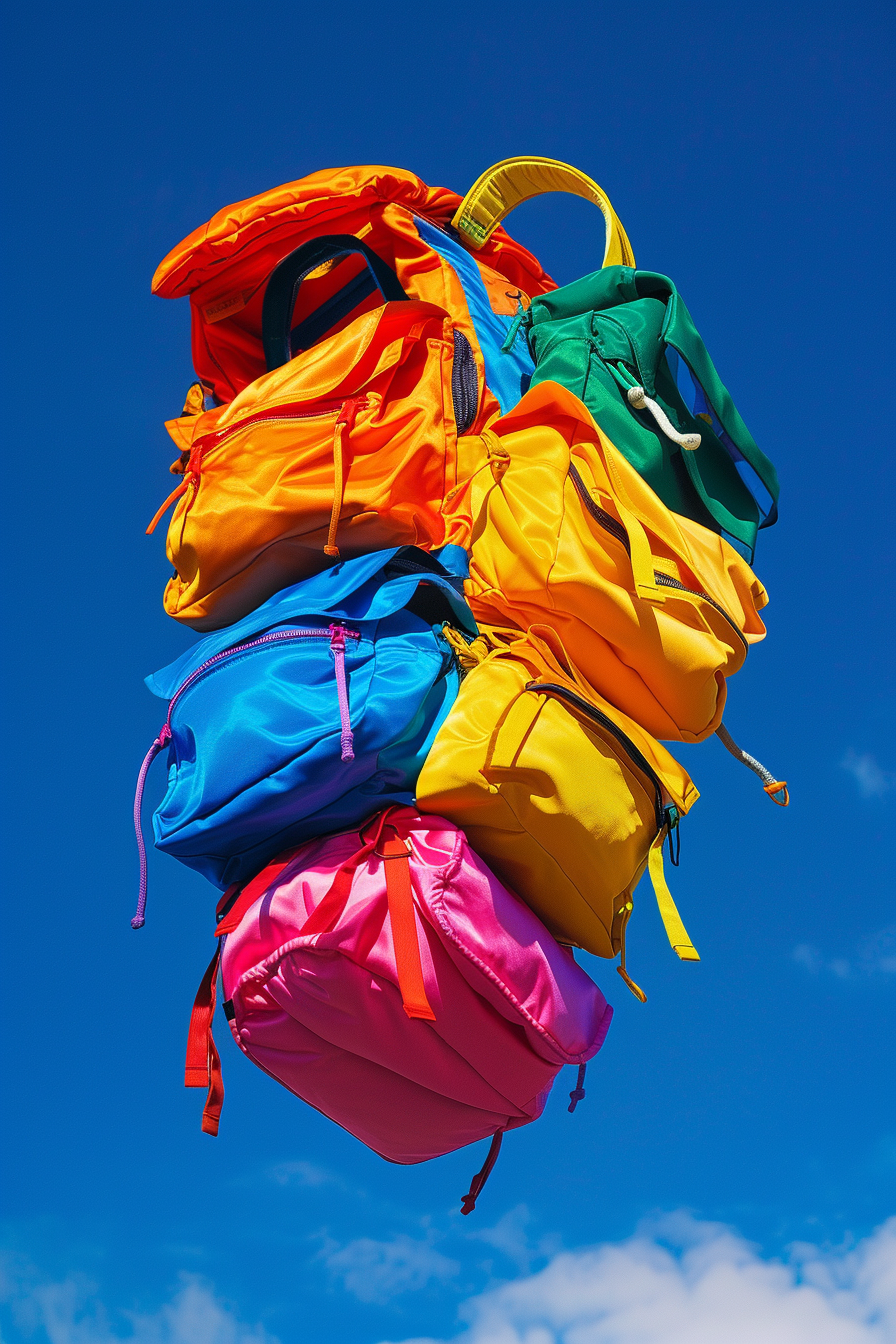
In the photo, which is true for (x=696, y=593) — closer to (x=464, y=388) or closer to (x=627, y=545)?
(x=627, y=545)

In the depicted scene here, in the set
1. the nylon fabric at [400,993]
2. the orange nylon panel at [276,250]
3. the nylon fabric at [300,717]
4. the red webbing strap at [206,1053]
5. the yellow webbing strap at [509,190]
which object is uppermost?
the yellow webbing strap at [509,190]

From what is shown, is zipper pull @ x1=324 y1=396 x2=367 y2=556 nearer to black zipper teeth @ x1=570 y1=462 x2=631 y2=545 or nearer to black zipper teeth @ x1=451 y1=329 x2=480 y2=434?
black zipper teeth @ x1=451 y1=329 x2=480 y2=434

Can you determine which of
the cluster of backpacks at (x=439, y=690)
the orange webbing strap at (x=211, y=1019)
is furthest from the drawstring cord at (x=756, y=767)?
the orange webbing strap at (x=211, y=1019)

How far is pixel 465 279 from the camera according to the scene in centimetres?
356

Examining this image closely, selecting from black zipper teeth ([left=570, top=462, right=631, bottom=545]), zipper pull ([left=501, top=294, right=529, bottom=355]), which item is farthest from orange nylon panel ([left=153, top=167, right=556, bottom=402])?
black zipper teeth ([left=570, top=462, right=631, bottom=545])

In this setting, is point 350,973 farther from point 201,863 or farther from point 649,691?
point 649,691

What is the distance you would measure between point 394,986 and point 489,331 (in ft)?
6.04

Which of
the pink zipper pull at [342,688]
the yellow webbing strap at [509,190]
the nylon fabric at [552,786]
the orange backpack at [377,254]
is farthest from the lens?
the yellow webbing strap at [509,190]

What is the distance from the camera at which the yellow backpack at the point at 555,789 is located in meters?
2.53

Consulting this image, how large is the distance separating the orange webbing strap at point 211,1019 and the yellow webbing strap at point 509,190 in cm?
211

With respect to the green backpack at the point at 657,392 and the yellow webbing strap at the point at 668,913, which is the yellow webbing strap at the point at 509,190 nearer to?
the green backpack at the point at 657,392

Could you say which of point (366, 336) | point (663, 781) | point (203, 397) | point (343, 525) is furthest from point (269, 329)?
point (663, 781)

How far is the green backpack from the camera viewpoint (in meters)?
3.01

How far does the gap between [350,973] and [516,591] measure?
89 cm
